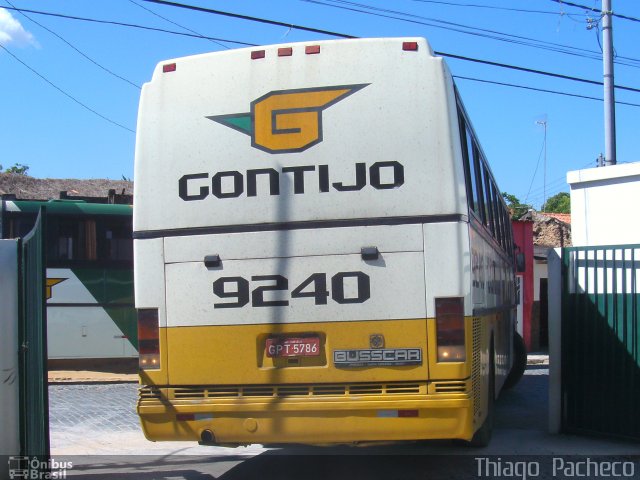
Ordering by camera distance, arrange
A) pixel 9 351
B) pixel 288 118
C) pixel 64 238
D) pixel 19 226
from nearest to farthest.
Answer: pixel 9 351 → pixel 288 118 → pixel 19 226 → pixel 64 238

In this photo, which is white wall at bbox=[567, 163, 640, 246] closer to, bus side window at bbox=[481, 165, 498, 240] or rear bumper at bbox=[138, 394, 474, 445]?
bus side window at bbox=[481, 165, 498, 240]

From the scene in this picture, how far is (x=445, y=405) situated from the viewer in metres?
5.90

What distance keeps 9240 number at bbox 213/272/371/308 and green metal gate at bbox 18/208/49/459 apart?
141 cm

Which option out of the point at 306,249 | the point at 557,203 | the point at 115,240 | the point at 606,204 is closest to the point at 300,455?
the point at 306,249

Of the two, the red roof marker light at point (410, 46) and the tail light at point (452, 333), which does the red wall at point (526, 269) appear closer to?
the red roof marker light at point (410, 46)

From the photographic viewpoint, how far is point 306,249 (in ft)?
20.5

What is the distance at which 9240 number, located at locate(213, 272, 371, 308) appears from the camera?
20.2 feet

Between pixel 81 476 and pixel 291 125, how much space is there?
4008 mm

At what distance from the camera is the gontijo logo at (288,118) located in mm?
6305

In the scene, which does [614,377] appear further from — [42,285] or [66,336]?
[66,336]

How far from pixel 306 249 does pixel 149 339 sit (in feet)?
5.15

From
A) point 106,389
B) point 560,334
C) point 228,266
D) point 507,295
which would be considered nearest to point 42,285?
point 228,266

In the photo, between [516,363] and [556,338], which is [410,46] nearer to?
[556,338]

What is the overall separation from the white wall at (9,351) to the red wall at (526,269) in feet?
56.3
